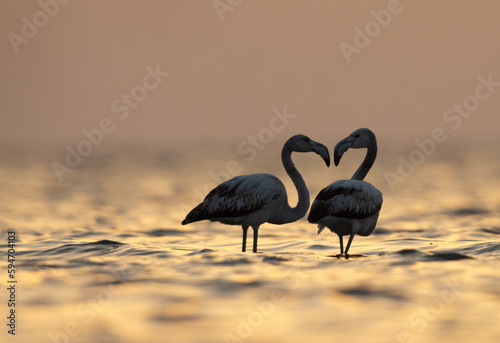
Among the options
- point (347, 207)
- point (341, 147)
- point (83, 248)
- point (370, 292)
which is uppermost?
point (341, 147)

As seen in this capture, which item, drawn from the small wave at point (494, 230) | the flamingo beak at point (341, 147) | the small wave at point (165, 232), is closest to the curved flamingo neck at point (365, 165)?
the flamingo beak at point (341, 147)

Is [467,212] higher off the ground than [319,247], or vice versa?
[467,212]

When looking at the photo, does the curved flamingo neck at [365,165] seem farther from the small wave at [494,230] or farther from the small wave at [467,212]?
the small wave at [467,212]

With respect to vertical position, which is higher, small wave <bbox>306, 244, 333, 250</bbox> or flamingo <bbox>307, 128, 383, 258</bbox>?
flamingo <bbox>307, 128, 383, 258</bbox>

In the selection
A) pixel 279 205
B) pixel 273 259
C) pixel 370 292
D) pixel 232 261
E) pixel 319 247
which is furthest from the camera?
pixel 319 247

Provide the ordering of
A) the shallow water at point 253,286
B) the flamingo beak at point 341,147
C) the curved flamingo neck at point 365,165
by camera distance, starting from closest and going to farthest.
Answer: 1. the shallow water at point 253,286
2. the flamingo beak at point 341,147
3. the curved flamingo neck at point 365,165

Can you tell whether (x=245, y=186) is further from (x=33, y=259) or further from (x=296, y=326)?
(x=296, y=326)

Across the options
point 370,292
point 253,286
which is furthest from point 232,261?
point 370,292

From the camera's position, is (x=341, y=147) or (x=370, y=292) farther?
(x=341, y=147)

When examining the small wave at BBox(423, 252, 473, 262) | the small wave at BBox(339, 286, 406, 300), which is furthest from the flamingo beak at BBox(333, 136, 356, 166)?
the small wave at BBox(339, 286, 406, 300)

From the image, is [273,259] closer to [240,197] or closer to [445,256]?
[240,197]

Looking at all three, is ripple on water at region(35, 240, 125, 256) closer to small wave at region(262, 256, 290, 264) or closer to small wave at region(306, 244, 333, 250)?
small wave at region(262, 256, 290, 264)

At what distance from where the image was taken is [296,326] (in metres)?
7.58

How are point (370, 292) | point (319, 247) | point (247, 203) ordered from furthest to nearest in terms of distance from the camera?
point (319, 247)
point (247, 203)
point (370, 292)
